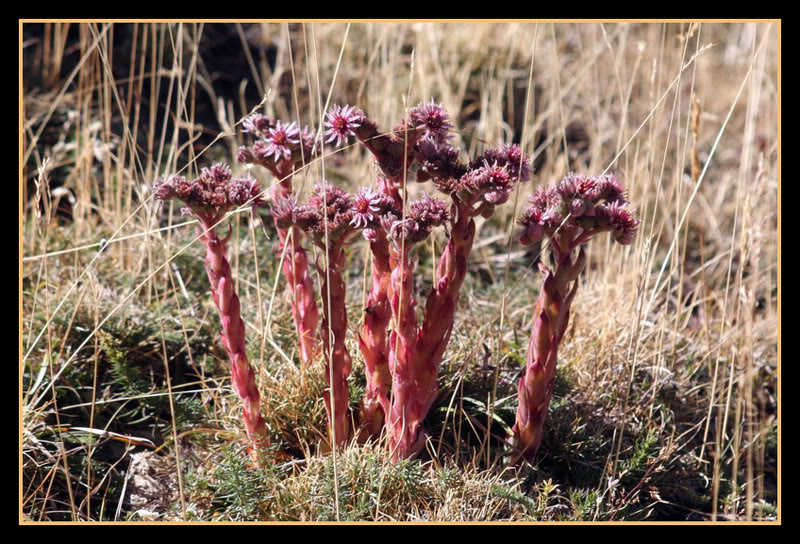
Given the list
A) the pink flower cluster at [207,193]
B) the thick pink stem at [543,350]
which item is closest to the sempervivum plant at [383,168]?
the pink flower cluster at [207,193]

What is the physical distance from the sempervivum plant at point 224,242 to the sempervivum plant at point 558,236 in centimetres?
81

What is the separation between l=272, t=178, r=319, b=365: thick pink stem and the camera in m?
2.55


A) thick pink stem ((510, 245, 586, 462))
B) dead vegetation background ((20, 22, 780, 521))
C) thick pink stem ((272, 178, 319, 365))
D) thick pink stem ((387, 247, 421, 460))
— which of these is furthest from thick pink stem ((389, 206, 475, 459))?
thick pink stem ((272, 178, 319, 365))

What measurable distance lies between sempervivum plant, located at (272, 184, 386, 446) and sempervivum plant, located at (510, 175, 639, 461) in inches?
18.2

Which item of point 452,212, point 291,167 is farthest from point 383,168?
point 291,167

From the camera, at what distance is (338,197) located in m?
2.14

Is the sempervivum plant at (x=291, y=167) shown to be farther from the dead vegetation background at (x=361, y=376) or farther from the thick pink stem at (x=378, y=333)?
the thick pink stem at (x=378, y=333)

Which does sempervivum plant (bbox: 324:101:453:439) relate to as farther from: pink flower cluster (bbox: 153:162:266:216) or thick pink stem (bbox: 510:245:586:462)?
thick pink stem (bbox: 510:245:586:462)

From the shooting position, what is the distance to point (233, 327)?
2332 millimetres

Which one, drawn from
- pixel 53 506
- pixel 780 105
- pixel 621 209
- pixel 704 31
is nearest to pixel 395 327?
pixel 621 209

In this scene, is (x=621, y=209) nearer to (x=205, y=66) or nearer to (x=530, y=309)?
(x=530, y=309)

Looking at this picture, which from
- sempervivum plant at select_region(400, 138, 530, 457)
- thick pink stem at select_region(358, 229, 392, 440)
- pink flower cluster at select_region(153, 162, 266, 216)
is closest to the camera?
sempervivum plant at select_region(400, 138, 530, 457)

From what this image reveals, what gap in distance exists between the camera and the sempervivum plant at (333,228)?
2104mm

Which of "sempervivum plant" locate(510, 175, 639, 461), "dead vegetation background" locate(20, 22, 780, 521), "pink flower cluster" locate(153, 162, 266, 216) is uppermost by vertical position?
"pink flower cluster" locate(153, 162, 266, 216)
